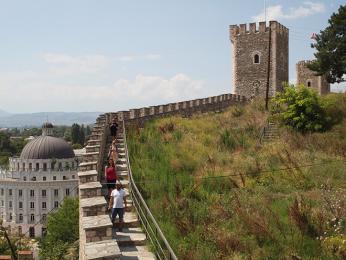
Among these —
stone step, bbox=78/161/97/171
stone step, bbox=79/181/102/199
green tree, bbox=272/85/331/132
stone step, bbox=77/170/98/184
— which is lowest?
stone step, bbox=79/181/102/199

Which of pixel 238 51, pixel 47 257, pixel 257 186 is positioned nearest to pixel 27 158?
pixel 47 257

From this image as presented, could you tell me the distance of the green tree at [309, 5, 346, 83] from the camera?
27328mm

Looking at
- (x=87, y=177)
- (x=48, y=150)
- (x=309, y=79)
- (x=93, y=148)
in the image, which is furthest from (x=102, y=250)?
(x=48, y=150)

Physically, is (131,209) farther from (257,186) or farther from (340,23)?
(340,23)

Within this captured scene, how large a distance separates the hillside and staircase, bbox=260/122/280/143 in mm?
478

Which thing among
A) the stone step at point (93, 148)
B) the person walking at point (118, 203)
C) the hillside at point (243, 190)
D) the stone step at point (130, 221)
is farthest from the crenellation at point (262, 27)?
the person walking at point (118, 203)

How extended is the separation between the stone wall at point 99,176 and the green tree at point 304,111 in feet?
26.4

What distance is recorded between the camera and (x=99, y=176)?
15664 millimetres

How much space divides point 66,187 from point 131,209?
95441 millimetres

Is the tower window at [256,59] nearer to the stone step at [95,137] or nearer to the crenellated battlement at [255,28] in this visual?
the crenellated battlement at [255,28]

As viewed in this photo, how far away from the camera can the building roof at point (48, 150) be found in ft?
347

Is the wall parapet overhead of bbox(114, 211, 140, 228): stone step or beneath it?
overhead

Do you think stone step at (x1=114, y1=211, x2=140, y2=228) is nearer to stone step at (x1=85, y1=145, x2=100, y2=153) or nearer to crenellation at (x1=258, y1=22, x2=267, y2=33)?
stone step at (x1=85, y1=145, x2=100, y2=153)

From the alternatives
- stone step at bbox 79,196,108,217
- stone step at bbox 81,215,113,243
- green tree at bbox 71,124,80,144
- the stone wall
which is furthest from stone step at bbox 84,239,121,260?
green tree at bbox 71,124,80,144
